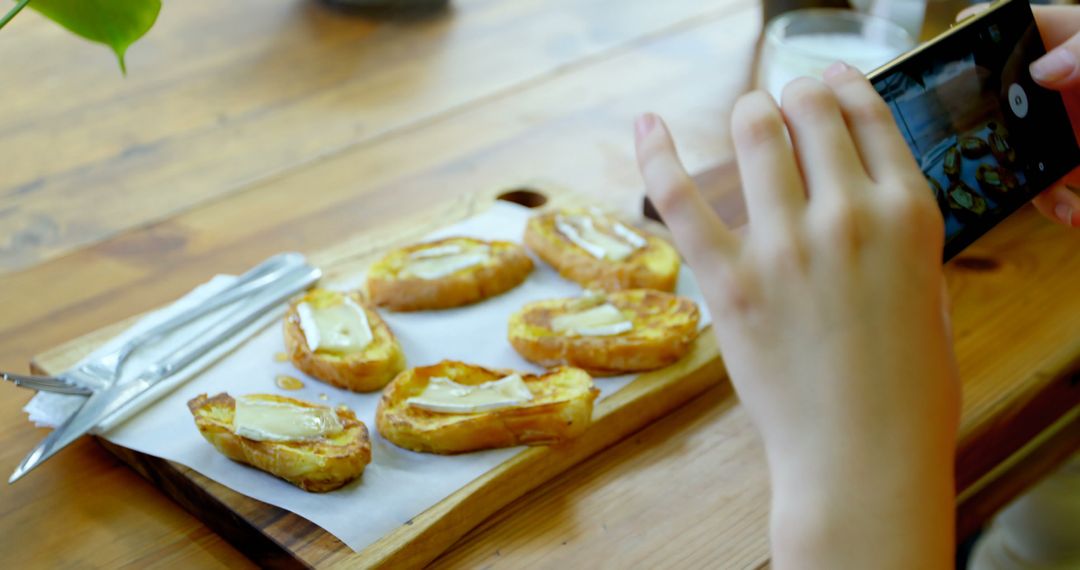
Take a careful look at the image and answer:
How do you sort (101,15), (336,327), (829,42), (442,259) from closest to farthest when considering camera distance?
(101,15)
(336,327)
(442,259)
(829,42)

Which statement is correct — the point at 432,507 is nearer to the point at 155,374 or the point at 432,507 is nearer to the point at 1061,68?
the point at 155,374

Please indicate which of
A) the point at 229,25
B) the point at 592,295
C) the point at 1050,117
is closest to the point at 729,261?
the point at 1050,117

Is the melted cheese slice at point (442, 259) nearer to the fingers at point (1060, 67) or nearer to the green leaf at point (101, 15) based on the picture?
the green leaf at point (101, 15)

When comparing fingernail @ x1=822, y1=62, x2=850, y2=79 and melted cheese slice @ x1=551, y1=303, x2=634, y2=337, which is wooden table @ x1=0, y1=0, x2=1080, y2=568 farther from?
fingernail @ x1=822, y1=62, x2=850, y2=79

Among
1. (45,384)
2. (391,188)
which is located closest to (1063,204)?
(391,188)

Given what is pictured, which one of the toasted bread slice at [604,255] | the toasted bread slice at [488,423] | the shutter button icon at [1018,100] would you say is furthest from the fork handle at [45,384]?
the shutter button icon at [1018,100]

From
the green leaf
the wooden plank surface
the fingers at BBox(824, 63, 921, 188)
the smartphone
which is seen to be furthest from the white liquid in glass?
the green leaf

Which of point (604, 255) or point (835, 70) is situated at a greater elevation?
point (835, 70)

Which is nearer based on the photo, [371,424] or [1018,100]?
[1018,100]
